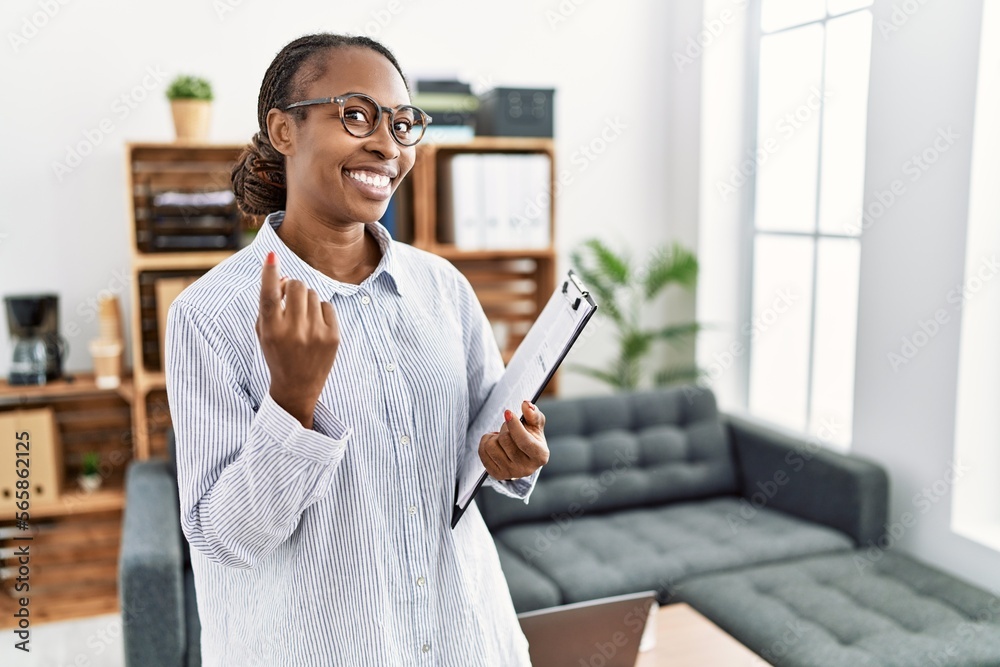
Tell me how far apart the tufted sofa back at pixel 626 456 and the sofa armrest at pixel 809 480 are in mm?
93

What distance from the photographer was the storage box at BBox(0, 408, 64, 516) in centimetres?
312

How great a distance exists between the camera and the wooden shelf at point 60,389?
3148 mm

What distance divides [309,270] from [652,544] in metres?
2.07

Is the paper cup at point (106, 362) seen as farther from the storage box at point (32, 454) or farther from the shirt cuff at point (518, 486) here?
the shirt cuff at point (518, 486)

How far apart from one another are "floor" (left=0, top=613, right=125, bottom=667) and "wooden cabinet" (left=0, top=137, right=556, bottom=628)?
0.05 metres

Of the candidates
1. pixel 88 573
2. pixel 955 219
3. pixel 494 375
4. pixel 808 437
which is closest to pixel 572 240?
pixel 808 437

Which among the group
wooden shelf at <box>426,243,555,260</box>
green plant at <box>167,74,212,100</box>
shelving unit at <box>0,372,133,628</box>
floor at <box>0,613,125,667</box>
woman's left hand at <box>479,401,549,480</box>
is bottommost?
floor at <box>0,613,125,667</box>

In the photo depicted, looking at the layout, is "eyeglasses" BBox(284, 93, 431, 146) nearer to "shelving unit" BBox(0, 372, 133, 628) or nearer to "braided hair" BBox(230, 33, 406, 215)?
"braided hair" BBox(230, 33, 406, 215)

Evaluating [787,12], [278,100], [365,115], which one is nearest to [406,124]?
[365,115]

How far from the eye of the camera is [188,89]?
3.14 m

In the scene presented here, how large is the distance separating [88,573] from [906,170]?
318 cm

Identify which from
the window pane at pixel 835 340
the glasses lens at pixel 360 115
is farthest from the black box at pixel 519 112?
the glasses lens at pixel 360 115

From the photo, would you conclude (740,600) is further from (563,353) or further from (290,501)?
(290,501)

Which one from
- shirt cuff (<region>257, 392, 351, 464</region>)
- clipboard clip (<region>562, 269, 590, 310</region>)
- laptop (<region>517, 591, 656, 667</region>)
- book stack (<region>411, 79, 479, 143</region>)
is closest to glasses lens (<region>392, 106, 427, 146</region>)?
clipboard clip (<region>562, 269, 590, 310</region>)
